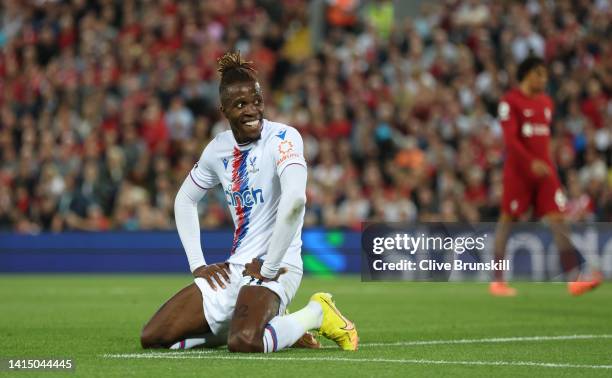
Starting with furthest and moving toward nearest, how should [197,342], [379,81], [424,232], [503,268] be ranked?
[379,81] → [424,232] → [503,268] → [197,342]

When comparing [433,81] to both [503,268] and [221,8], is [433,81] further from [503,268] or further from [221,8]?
[503,268]

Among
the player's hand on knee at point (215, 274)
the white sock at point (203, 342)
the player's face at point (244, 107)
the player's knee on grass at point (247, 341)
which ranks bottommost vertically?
the white sock at point (203, 342)

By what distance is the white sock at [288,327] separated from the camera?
7891mm

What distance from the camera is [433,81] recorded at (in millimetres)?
21578

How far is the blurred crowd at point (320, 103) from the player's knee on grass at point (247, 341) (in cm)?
1126

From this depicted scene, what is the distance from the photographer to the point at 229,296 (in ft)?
27.2

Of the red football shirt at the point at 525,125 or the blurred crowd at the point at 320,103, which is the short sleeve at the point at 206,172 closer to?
the red football shirt at the point at 525,125

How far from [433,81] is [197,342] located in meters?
13.7

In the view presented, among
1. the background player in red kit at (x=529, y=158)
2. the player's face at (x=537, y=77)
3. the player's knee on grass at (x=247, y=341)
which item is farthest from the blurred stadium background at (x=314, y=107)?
the player's knee on grass at (x=247, y=341)

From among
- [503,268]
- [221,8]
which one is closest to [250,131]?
[503,268]

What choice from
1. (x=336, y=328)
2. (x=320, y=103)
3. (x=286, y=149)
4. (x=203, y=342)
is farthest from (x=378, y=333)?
(x=320, y=103)

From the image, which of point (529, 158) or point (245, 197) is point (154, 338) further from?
point (529, 158)

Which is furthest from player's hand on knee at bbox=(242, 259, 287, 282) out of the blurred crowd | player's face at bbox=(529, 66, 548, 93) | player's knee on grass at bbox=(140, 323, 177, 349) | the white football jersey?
the blurred crowd

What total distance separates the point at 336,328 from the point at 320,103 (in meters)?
13.8
